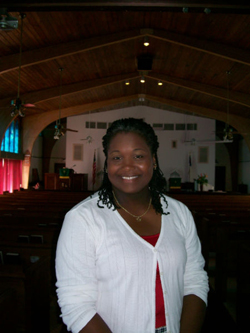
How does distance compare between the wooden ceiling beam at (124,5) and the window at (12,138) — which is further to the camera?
the window at (12,138)

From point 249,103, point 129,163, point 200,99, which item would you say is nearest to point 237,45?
point 249,103

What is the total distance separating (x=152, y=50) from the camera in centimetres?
915

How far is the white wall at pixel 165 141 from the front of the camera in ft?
51.4

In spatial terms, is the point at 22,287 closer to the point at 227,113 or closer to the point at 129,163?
the point at 129,163

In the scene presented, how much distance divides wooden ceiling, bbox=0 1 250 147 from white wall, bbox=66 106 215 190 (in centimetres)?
141

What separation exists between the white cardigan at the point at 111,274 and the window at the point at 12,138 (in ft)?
41.8

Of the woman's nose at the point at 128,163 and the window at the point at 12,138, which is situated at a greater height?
the window at the point at 12,138

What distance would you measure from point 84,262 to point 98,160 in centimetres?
1481

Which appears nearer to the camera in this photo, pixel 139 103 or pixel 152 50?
pixel 152 50

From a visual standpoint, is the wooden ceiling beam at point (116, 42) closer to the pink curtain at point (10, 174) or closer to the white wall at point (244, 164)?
the pink curtain at point (10, 174)

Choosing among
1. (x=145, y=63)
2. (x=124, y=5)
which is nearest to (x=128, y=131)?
(x=124, y=5)

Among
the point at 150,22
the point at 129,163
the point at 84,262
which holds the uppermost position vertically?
the point at 150,22

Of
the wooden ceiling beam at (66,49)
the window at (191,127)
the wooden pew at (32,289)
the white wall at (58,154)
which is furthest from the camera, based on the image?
the white wall at (58,154)

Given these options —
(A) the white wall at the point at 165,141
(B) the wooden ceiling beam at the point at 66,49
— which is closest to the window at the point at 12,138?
(A) the white wall at the point at 165,141
